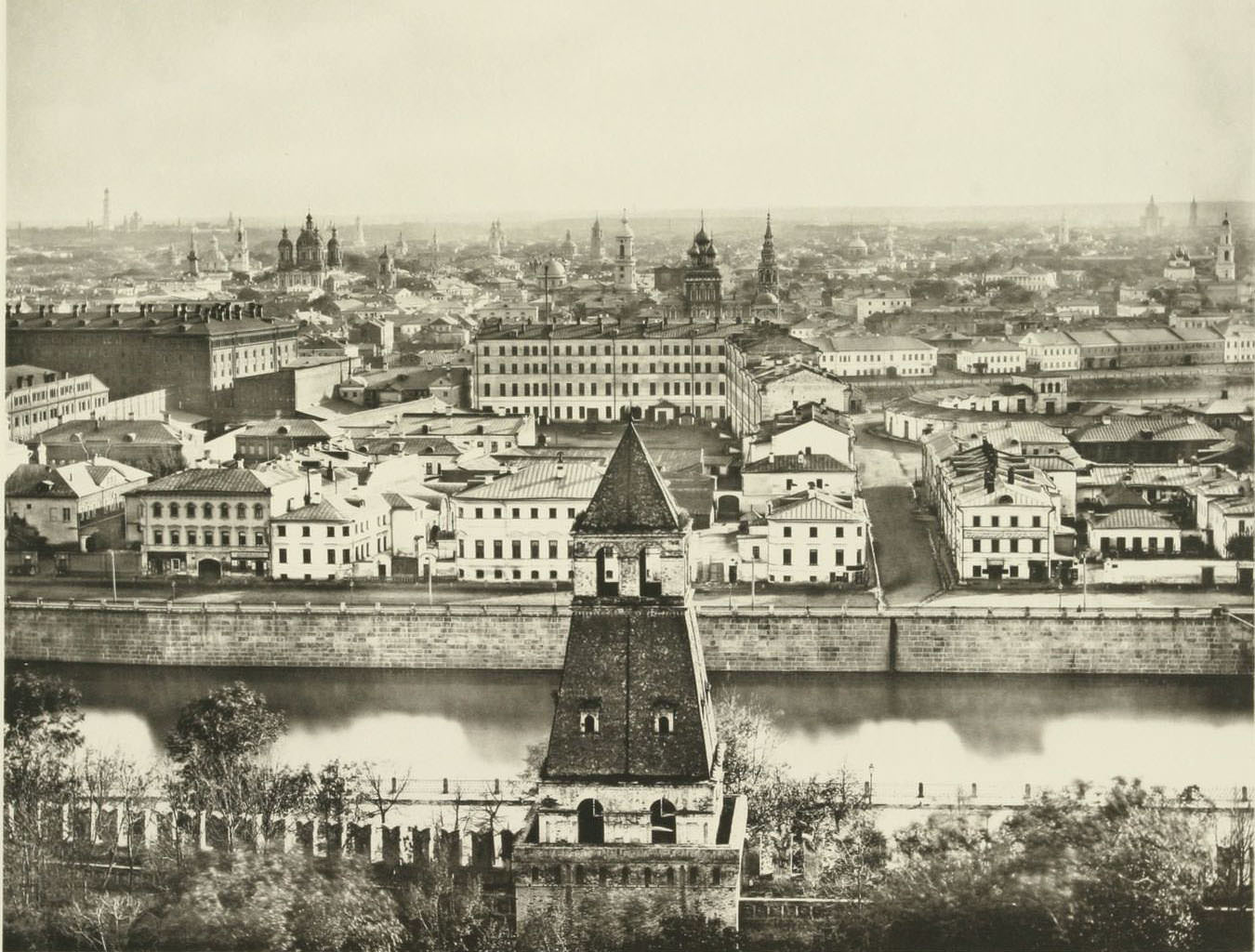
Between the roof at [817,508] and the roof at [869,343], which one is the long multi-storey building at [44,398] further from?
the roof at [869,343]

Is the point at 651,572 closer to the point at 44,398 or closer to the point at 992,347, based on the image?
the point at 992,347

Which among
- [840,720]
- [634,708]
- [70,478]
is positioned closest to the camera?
[634,708]

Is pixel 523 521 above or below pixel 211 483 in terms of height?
below

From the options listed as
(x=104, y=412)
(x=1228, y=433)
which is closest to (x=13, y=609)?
(x=104, y=412)

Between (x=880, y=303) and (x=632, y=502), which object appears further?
(x=880, y=303)

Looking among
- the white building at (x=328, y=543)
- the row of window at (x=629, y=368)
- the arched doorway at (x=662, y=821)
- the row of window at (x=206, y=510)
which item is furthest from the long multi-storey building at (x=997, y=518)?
the arched doorway at (x=662, y=821)

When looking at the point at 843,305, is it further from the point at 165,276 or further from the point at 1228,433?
the point at 165,276

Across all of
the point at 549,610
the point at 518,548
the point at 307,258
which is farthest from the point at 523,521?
the point at 307,258

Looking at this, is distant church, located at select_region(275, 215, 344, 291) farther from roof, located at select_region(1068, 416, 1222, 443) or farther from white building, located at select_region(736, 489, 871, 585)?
roof, located at select_region(1068, 416, 1222, 443)
